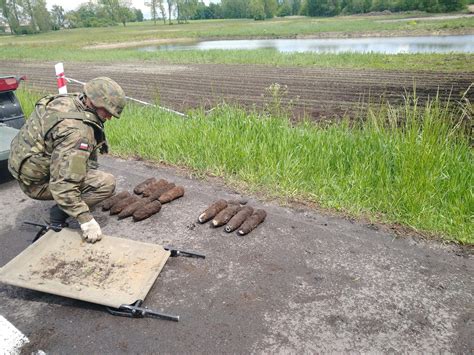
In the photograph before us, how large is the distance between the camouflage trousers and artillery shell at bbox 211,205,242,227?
1.15m

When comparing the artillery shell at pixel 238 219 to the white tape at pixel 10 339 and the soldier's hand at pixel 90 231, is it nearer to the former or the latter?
the soldier's hand at pixel 90 231

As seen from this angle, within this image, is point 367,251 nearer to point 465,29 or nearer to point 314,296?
point 314,296

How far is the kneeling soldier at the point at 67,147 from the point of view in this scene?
2.98 meters

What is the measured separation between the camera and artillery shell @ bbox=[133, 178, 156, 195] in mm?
4441

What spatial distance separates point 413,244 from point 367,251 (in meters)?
0.47

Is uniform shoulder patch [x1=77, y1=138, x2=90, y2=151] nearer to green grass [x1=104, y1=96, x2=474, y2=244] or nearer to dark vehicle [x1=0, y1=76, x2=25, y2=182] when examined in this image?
green grass [x1=104, y1=96, x2=474, y2=244]

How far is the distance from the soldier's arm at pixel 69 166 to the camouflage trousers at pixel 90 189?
18.1 inches

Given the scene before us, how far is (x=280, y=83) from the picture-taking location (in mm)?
14773

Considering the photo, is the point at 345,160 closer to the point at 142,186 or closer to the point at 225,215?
the point at 225,215

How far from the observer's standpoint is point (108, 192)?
3.73 metres

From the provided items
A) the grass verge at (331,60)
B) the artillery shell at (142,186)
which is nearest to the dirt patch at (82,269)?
the artillery shell at (142,186)

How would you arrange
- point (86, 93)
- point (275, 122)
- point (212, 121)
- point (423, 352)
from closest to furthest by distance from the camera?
1. point (423, 352)
2. point (86, 93)
3. point (275, 122)
4. point (212, 121)

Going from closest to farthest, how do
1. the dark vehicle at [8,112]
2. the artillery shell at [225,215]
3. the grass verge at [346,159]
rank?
the artillery shell at [225,215] → the grass verge at [346,159] → the dark vehicle at [8,112]

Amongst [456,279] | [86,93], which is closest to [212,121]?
[86,93]
